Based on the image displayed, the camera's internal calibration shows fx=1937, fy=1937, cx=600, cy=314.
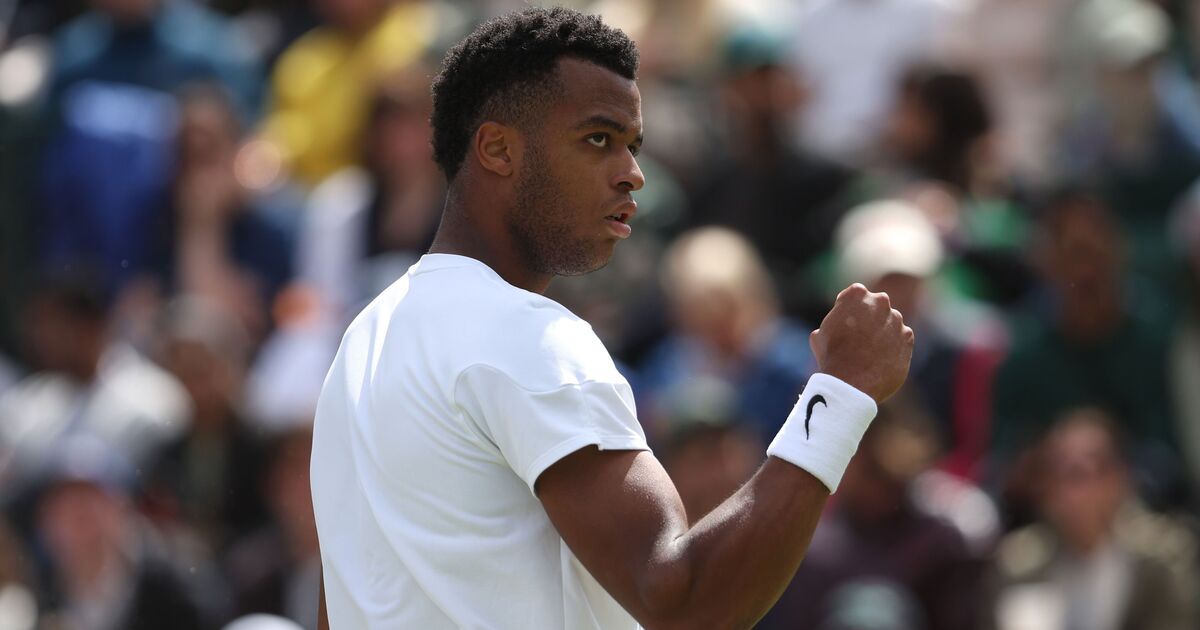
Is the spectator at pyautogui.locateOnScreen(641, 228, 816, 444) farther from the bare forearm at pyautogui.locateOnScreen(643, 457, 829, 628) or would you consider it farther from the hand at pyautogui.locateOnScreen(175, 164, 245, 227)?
the bare forearm at pyautogui.locateOnScreen(643, 457, 829, 628)

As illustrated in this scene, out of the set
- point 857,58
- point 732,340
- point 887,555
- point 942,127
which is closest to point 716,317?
point 732,340

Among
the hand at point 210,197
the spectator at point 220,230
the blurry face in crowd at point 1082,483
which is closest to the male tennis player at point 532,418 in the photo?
the blurry face in crowd at point 1082,483

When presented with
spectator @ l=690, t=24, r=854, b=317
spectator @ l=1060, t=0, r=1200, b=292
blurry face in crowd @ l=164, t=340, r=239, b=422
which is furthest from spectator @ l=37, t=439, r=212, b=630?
spectator @ l=1060, t=0, r=1200, b=292

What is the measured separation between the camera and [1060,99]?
30.8ft

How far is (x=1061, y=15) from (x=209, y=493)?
464 cm

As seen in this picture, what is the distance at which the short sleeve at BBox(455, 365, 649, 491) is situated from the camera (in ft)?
9.89

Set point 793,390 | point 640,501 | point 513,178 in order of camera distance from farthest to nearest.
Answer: point 793,390 → point 513,178 → point 640,501

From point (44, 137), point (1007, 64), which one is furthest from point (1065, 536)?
point (44, 137)

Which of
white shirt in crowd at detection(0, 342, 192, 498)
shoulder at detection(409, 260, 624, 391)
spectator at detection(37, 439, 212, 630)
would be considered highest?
shoulder at detection(409, 260, 624, 391)

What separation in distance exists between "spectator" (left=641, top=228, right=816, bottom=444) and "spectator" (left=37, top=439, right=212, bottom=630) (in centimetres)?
208

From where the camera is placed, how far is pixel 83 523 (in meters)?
8.11

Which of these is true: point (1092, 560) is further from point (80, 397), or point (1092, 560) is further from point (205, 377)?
point (80, 397)

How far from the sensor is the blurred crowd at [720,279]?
7250 mm

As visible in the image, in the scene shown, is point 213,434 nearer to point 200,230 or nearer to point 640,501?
point 200,230
